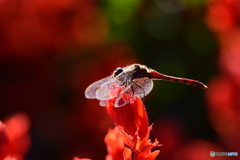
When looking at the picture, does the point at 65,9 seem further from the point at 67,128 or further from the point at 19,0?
the point at 67,128

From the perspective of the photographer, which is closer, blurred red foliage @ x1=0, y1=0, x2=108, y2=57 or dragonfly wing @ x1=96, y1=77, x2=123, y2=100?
dragonfly wing @ x1=96, y1=77, x2=123, y2=100

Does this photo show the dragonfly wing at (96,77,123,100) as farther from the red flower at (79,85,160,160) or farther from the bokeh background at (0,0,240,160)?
the bokeh background at (0,0,240,160)

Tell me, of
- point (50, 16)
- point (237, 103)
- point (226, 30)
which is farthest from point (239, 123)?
point (50, 16)

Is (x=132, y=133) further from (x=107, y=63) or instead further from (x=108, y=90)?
(x=107, y=63)

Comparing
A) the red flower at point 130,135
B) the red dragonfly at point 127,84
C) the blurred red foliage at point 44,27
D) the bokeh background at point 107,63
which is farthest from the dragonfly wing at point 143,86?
the blurred red foliage at point 44,27

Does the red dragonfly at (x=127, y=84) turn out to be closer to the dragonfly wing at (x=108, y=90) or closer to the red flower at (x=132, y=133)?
the dragonfly wing at (x=108, y=90)

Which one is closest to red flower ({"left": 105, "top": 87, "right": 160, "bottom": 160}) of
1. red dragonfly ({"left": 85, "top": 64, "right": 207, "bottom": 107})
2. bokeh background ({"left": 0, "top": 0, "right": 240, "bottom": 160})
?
red dragonfly ({"left": 85, "top": 64, "right": 207, "bottom": 107})
